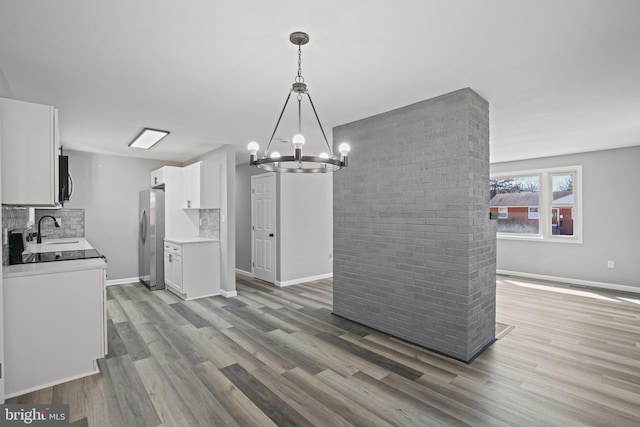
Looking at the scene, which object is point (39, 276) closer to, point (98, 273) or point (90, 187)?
point (98, 273)

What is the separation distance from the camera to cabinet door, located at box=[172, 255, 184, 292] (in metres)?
5.07

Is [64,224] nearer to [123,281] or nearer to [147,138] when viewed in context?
[123,281]

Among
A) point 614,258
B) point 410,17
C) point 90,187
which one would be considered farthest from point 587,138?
point 90,187

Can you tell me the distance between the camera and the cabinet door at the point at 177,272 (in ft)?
16.6

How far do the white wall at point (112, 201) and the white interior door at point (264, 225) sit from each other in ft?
7.18

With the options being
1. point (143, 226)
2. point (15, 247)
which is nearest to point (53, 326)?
point (15, 247)

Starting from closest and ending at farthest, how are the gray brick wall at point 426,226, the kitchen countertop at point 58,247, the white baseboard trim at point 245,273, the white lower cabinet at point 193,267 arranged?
the gray brick wall at point 426,226
the kitchen countertop at point 58,247
the white lower cabinet at point 193,267
the white baseboard trim at point 245,273

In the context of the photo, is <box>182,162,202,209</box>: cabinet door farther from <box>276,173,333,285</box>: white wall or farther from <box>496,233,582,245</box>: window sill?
<box>496,233,582,245</box>: window sill

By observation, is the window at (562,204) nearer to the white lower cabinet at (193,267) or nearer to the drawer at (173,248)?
the white lower cabinet at (193,267)

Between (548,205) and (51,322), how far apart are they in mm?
7615

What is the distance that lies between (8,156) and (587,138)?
266 inches

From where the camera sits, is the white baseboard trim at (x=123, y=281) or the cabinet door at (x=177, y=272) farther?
the white baseboard trim at (x=123, y=281)

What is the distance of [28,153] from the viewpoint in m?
2.47

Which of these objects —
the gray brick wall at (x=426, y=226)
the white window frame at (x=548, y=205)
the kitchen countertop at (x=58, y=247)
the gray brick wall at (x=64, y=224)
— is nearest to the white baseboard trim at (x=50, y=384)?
the kitchen countertop at (x=58, y=247)
